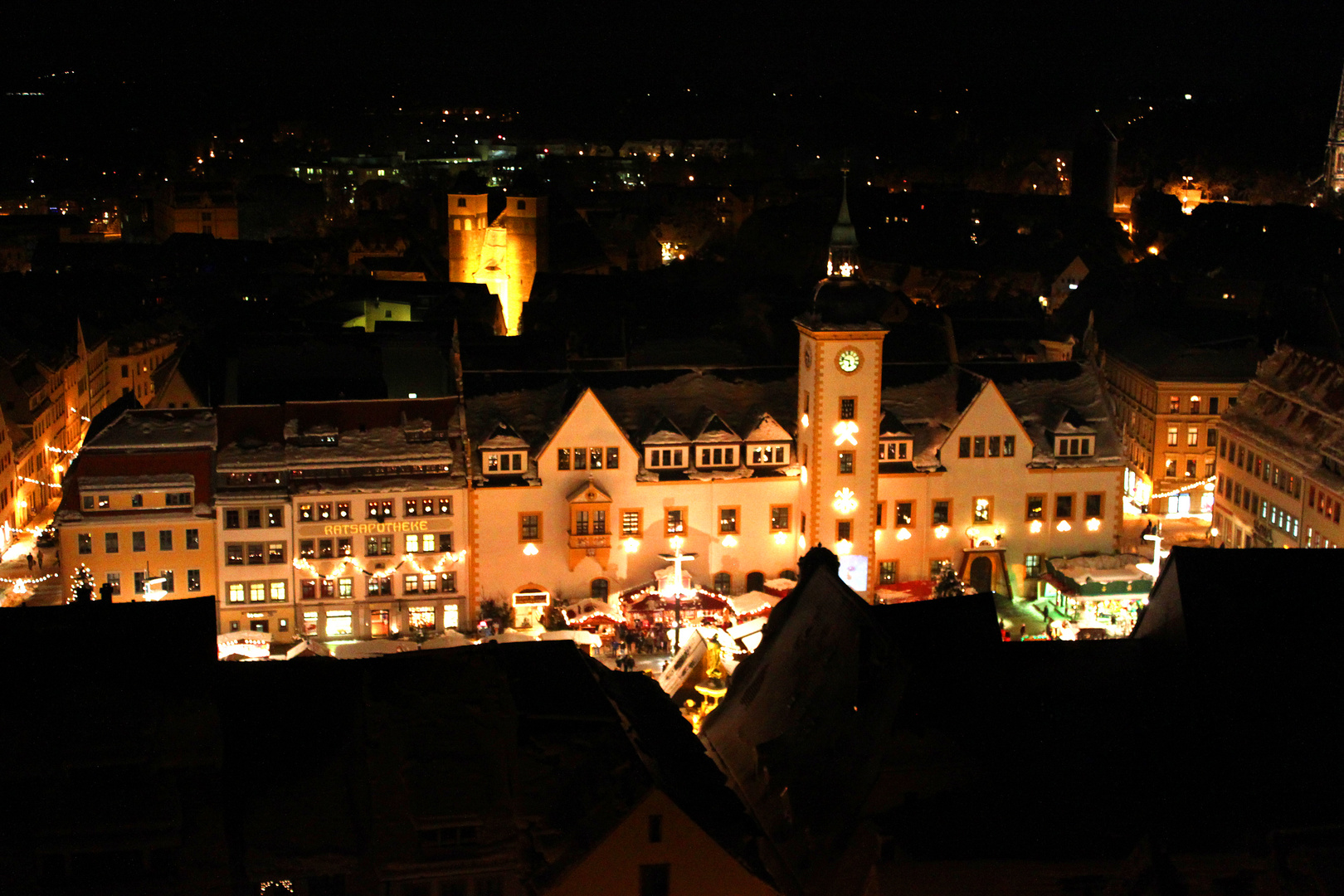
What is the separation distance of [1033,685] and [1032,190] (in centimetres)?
16834

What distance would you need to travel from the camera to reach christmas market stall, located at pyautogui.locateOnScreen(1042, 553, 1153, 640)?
205 ft

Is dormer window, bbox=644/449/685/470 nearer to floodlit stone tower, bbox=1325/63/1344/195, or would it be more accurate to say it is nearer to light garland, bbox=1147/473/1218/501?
A: light garland, bbox=1147/473/1218/501

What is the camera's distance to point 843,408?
213 ft

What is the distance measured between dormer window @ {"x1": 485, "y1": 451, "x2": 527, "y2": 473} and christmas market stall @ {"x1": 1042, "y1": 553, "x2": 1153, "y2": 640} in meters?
19.7

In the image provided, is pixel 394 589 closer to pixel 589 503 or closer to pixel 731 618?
pixel 589 503

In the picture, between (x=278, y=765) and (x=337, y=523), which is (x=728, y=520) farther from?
(x=278, y=765)

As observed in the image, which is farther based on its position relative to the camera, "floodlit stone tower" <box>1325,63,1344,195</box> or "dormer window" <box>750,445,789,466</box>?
"floodlit stone tower" <box>1325,63,1344,195</box>

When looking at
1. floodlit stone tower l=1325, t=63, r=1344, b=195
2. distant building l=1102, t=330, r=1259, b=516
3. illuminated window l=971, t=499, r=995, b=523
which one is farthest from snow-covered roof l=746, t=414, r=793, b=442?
floodlit stone tower l=1325, t=63, r=1344, b=195

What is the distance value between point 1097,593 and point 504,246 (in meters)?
70.3

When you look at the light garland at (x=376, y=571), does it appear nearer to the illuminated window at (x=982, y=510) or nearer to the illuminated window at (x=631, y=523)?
the illuminated window at (x=631, y=523)

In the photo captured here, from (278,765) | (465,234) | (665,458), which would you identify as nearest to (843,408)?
(665,458)

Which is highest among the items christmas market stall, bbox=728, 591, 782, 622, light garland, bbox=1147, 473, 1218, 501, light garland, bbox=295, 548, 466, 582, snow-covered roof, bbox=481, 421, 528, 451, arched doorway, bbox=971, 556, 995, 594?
snow-covered roof, bbox=481, 421, 528, 451

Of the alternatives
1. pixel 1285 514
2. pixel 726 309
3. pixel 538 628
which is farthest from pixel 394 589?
pixel 726 309

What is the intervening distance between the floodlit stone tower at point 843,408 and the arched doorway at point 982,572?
4284mm
